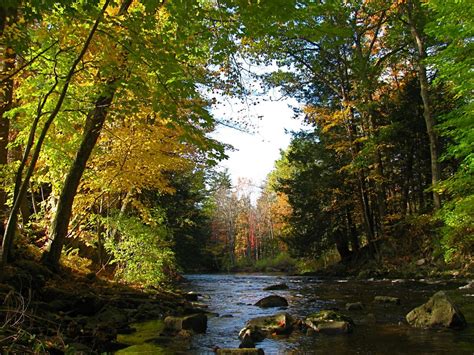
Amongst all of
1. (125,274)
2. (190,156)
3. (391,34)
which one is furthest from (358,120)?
(125,274)

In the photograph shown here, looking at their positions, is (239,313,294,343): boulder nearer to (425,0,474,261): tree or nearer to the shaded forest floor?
the shaded forest floor

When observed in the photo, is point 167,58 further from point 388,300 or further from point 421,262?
point 421,262

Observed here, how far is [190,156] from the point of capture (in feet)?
57.6

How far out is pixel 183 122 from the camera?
6.02 meters

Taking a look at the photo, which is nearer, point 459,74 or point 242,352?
point 242,352

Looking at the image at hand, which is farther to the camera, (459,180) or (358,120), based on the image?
(358,120)

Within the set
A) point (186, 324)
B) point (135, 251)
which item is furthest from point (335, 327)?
point (135, 251)

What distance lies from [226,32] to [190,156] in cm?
1185

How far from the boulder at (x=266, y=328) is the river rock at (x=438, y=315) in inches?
100.0

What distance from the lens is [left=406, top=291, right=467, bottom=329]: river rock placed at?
310 inches

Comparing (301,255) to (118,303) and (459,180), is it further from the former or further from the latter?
(118,303)

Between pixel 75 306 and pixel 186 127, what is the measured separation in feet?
15.8

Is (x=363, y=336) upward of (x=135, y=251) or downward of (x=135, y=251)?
downward

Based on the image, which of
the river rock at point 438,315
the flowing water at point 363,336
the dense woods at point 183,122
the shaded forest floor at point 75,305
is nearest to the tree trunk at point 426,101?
the dense woods at point 183,122
